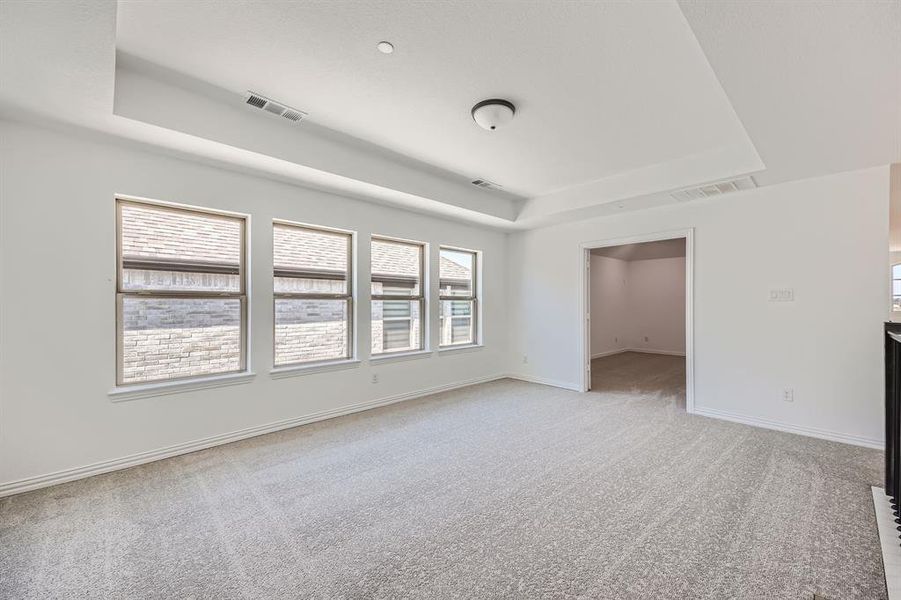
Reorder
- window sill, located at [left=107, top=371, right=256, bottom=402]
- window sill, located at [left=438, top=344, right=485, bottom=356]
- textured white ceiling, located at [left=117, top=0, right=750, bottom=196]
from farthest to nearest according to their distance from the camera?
1. window sill, located at [left=438, top=344, right=485, bottom=356]
2. window sill, located at [left=107, top=371, right=256, bottom=402]
3. textured white ceiling, located at [left=117, top=0, right=750, bottom=196]

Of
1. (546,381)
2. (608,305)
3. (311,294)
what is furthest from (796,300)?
(608,305)

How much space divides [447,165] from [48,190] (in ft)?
10.6

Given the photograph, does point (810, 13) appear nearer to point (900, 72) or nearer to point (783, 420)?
point (900, 72)

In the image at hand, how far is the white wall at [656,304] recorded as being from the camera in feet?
29.0

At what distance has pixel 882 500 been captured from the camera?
2.36 metres

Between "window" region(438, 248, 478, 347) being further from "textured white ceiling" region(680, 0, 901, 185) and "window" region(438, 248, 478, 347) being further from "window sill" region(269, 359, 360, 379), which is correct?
"textured white ceiling" region(680, 0, 901, 185)

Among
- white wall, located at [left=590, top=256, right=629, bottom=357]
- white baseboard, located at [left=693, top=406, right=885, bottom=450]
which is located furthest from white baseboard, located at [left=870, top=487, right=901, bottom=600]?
white wall, located at [left=590, top=256, right=629, bottom=357]

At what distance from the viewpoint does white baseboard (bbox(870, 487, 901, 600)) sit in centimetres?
165

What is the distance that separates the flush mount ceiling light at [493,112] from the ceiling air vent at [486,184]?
5.54ft

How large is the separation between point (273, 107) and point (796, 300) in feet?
16.6

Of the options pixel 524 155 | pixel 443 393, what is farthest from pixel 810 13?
pixel 443 393

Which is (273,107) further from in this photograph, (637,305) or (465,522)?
(637,305)

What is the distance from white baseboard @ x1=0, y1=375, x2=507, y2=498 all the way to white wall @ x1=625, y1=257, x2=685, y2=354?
7008 mm

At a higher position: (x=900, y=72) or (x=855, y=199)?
(x=900, y=72)
